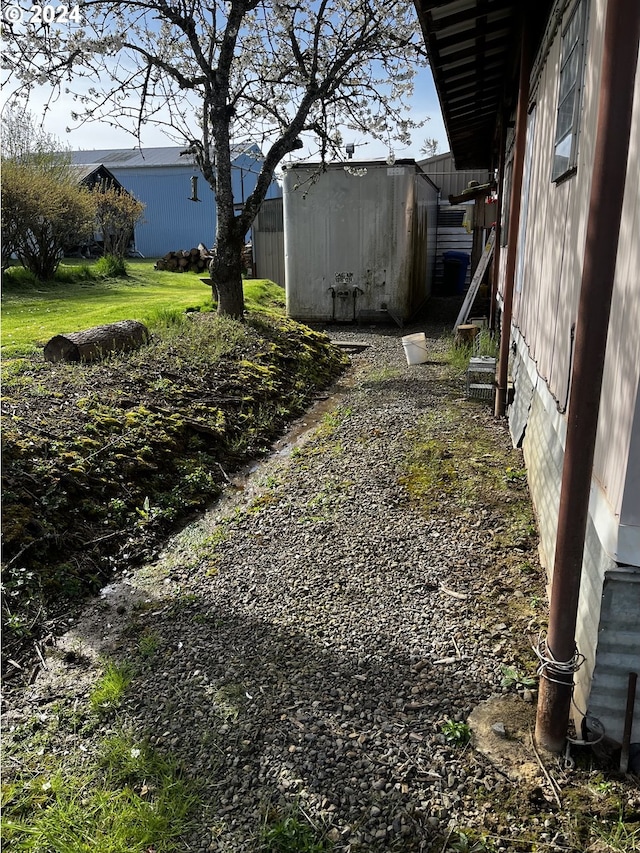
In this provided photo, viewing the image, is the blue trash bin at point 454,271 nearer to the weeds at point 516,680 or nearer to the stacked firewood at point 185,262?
the stacked firewood at point 185,262

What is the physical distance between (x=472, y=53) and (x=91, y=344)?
5.22 metres

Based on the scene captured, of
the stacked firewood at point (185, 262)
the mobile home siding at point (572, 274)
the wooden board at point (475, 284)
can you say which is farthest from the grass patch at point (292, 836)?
the stacked firewood at point (185, 262)

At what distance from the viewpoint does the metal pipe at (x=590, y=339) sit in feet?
5.59

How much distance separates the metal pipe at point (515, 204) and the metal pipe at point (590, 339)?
3993 mm

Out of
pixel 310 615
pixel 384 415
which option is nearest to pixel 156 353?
pixel 384 415

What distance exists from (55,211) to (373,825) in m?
17.4

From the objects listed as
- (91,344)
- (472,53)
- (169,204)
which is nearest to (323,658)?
(91,344)

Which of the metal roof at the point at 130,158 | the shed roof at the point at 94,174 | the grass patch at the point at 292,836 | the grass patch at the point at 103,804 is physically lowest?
the grass patch at the point at 103,804

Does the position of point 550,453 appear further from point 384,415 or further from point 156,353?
point 156,353

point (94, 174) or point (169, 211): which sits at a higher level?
point (94, 174)

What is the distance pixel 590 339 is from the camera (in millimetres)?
1894

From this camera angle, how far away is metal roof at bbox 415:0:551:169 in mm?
5184

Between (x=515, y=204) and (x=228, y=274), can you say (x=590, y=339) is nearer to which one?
(x=515, y=204)

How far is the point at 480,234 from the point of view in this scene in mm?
13516
